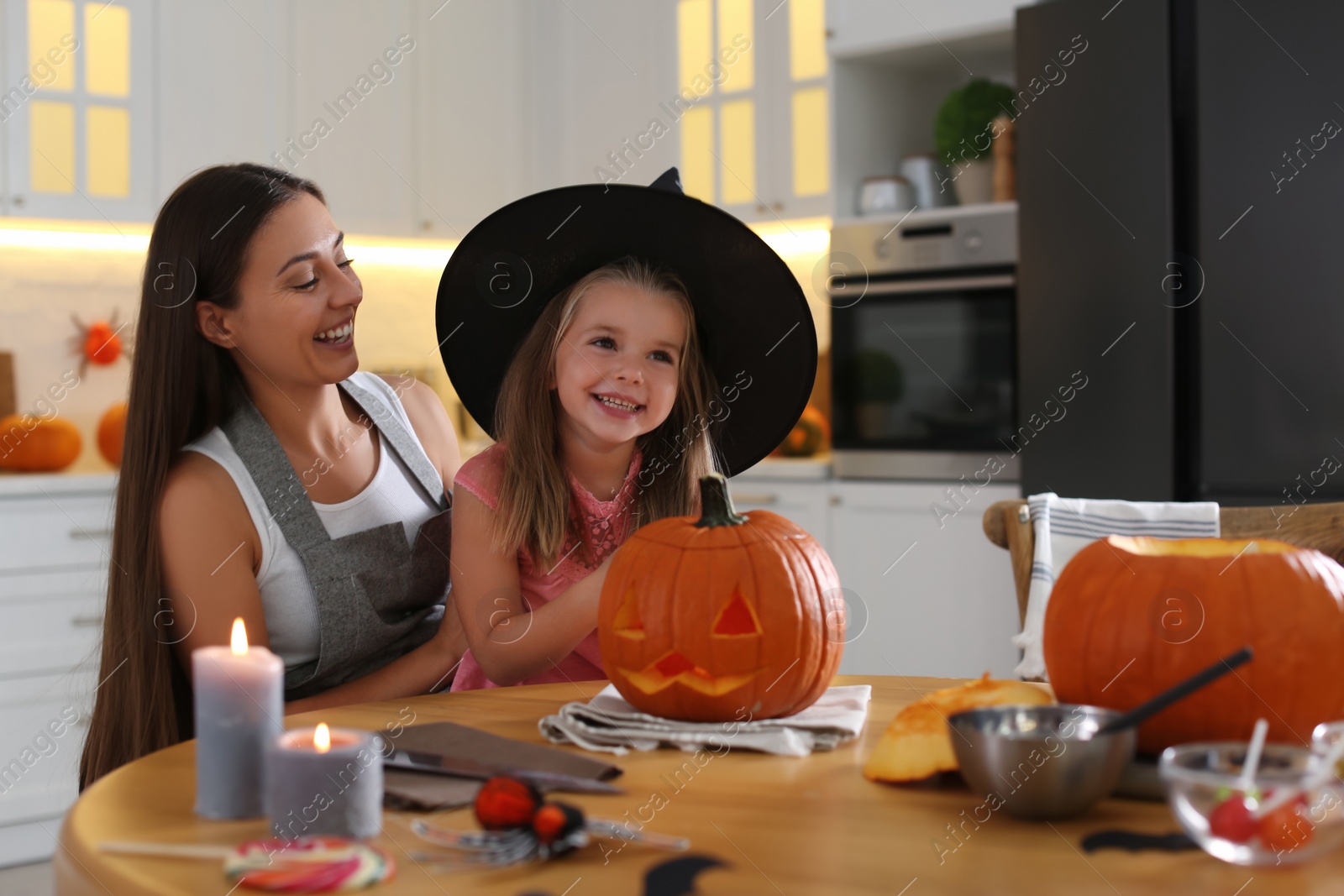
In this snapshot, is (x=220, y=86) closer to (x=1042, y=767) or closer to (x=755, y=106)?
(x=755, y=106)

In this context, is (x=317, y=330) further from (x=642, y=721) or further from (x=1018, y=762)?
(x=1018, y=762)

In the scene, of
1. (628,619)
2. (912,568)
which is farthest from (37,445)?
(628,619)

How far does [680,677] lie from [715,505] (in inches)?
6.0

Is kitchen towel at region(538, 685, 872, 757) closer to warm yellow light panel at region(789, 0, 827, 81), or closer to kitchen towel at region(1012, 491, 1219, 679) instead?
kitchen towel at region(1012, 491, 1219, 679)

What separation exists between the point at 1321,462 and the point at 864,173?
1.43 meters

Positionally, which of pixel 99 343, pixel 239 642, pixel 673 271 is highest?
pixel 99 343

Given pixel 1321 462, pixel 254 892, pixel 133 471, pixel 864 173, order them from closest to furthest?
1. pixel 254 892
2. pixel 133 471
3. pixel 1321 462
4. pixel 864 173

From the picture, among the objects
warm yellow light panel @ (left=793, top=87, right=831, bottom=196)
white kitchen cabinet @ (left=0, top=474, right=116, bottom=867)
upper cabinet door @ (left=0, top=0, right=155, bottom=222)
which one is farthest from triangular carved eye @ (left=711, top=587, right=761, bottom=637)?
upper cabinet door @ (left=0, top=0, right=155, bottom=222)

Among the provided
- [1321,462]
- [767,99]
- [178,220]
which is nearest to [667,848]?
[178,220]

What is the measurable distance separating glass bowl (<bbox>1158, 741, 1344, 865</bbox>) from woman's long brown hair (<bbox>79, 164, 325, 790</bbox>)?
3.37ft

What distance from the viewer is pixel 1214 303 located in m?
2.51

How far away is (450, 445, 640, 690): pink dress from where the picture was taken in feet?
4.89

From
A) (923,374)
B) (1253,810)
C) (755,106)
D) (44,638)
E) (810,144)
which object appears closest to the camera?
(1253,810)

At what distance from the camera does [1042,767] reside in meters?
0.72
